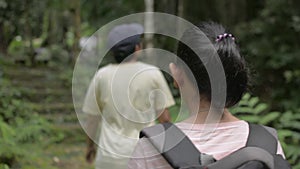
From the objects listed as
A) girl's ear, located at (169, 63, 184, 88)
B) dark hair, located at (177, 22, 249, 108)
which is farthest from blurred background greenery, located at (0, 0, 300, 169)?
girl's ear, located at (169, 63, 184, 88)

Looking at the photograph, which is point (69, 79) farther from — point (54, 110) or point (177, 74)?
point (177, 74)

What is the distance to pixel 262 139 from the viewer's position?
4.98ft

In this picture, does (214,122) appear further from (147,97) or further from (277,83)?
(277,83)

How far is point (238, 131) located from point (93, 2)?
11.7 meters

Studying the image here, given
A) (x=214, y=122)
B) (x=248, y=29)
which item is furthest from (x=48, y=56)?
(x=214, y=122)

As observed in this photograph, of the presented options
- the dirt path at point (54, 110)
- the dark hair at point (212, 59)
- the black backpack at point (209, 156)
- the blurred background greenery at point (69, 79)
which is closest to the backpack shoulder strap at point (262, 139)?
the black backpack at point (209, 156)

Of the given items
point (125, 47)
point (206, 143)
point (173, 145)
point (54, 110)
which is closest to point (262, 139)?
point (206, 143)

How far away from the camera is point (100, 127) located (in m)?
3.35

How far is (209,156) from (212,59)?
0.31 m

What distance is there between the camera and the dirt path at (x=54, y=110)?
253 inches

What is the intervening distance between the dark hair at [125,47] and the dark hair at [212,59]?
1.40 m

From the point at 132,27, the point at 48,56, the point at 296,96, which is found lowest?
the point at 48,56

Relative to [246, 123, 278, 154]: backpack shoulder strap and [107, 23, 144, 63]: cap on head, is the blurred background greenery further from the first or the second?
[107, 23, 144, 63]: cap on head

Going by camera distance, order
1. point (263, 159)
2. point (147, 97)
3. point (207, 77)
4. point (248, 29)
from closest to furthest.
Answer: point (263, 159) < point (207, 77) < point (147, 97) < point (248, 29)
